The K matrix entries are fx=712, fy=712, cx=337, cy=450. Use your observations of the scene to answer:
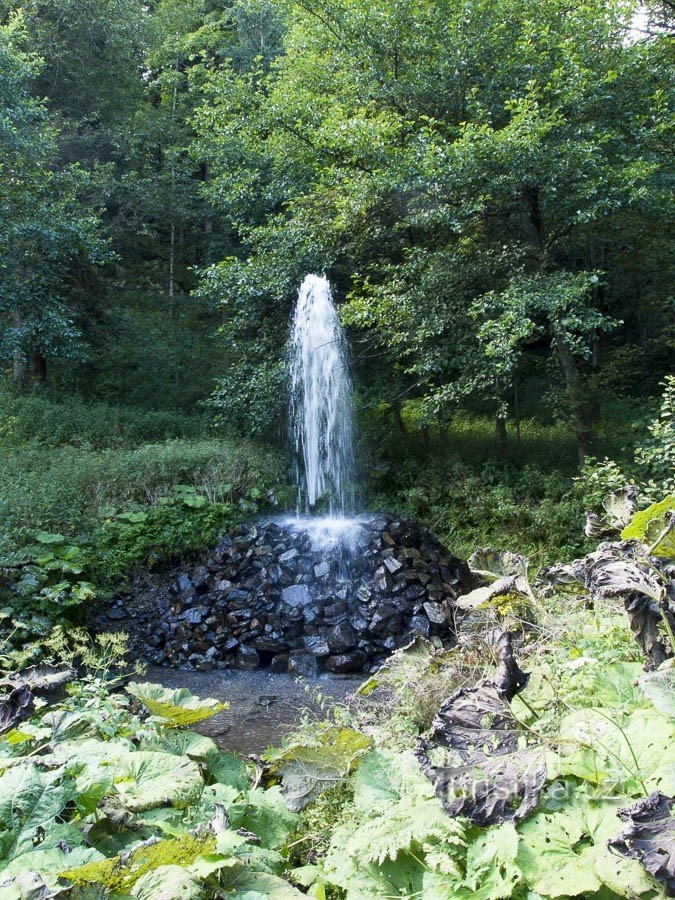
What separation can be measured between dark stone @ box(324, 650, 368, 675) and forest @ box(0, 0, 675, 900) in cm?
3

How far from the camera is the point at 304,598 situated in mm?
7648

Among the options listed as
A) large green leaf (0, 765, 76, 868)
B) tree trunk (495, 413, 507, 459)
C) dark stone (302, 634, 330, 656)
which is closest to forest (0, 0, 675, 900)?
large green leaf (0, 765, 76, 868)

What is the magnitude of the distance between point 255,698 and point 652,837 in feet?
15.7

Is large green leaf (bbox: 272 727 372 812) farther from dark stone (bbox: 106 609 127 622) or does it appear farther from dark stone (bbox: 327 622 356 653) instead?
dark stone (bbox: 106 609 127 622)

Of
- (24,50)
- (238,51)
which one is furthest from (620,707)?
(238,51)

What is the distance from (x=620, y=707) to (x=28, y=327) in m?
10.5

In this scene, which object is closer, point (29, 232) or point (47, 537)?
point (47, 537)

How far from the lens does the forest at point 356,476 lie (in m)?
2.06

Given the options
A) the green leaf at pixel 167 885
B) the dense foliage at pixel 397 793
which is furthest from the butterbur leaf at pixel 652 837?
the green leaf at pixel 167 885

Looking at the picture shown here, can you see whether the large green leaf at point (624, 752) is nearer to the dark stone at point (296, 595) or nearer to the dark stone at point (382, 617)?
the dark stone at point (382, 617)

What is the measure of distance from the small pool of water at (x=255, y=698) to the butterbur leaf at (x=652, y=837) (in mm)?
3023

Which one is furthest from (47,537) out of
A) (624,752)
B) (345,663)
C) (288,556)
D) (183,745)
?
(624,752)

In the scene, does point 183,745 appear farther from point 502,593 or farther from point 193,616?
point 193,616

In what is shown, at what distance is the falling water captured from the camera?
10.8 metres
